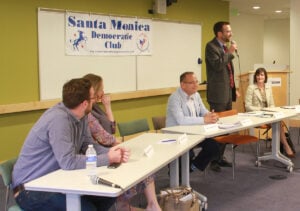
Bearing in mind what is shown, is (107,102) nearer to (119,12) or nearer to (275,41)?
(119,12)

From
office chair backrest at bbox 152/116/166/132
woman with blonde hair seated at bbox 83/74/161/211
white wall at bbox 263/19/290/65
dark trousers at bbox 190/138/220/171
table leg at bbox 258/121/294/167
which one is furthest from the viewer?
white wall at bbox 263/19/290/65

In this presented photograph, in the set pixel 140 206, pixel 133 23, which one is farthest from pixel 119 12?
pixel 140 206

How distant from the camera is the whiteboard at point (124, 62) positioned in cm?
556

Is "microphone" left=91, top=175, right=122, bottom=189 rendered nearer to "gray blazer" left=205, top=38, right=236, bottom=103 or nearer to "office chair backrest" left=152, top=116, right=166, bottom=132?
"office chair backrest" left=152, top=116, right=166, bottom=132

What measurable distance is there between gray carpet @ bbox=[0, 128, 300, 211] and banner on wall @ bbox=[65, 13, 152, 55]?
84.6 inches

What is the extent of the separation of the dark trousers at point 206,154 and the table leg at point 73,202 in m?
2.28

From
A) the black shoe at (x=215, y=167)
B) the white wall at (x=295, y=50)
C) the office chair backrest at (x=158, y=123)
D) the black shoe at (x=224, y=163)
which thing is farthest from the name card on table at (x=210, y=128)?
the white wall at (x=295, y=50)

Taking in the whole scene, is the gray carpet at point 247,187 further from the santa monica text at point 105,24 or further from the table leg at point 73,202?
the santa monica text at point 105,24

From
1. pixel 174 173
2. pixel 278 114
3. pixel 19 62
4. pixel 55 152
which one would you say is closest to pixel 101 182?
pixel 55 152

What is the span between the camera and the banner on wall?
5.89 m

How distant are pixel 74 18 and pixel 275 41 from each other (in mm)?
9714

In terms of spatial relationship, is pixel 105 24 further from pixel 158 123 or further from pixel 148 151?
pixel 148 151

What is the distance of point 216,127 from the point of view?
4.11 meters

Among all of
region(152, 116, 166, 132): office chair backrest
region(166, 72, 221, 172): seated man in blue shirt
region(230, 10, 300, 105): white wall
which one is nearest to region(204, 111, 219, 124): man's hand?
region(166, 72, 221, 172): seated man in blue shirt
